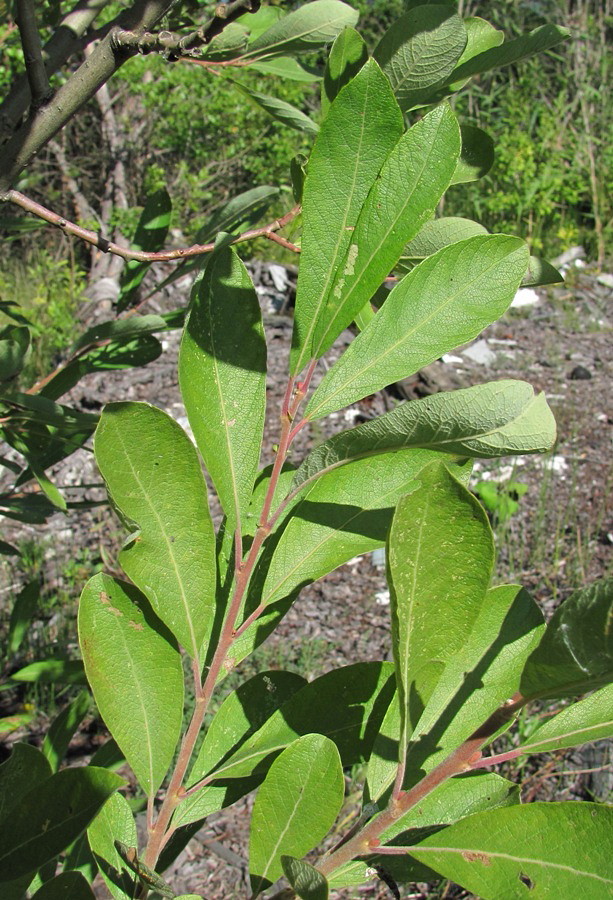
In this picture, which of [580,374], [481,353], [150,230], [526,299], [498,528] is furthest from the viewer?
[526,299]

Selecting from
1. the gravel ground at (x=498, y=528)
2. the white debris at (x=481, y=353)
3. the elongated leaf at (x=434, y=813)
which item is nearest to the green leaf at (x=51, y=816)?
the elongated leaf at (x=434, y=813)

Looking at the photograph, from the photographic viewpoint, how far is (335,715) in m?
0.58

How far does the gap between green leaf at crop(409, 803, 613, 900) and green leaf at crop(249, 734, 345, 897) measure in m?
0.06

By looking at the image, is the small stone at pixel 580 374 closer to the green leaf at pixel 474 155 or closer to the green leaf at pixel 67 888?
the green leaf at pixel 474 155

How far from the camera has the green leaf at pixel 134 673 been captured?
0.55m

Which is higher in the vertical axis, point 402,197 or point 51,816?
point 402,197

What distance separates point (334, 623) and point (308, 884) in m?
2.59

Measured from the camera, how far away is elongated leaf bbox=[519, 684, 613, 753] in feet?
1.58

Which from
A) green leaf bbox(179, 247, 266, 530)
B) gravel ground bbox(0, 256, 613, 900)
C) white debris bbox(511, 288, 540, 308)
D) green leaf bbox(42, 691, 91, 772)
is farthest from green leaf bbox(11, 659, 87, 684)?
white debris bbox(511, 288, 540, 308)

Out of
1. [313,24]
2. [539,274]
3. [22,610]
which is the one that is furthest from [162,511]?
[22,610]

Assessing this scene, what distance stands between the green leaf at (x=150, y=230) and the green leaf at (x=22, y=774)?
771mm

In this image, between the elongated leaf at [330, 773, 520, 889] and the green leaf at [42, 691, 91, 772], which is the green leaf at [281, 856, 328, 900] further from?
the green leaf at [42, 691, 91, 772]

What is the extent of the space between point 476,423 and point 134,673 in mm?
284

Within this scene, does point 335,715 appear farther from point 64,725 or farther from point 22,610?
point 22,610
